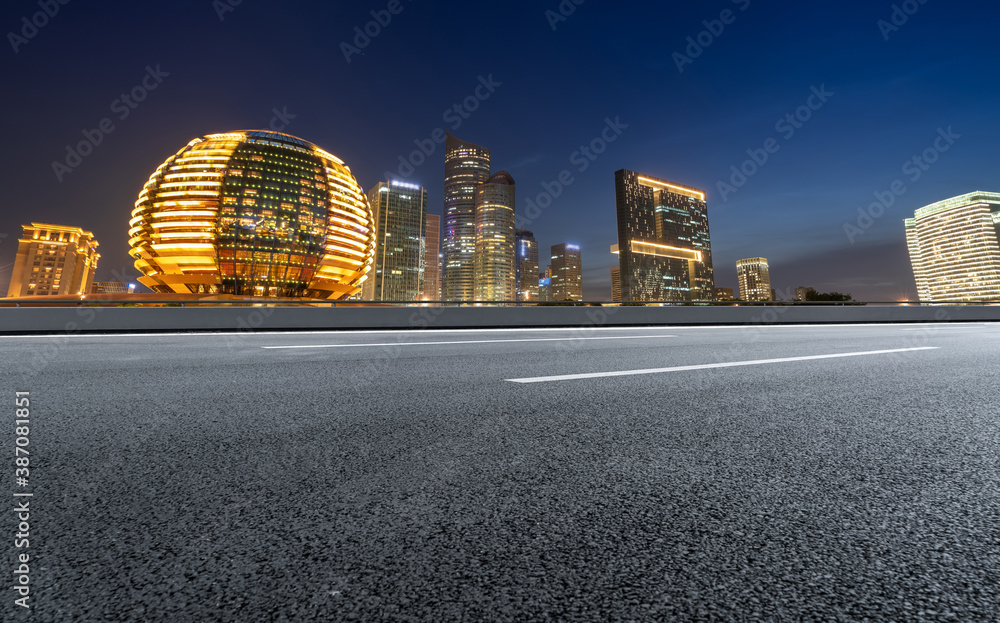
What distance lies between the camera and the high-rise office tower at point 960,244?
4023 inches

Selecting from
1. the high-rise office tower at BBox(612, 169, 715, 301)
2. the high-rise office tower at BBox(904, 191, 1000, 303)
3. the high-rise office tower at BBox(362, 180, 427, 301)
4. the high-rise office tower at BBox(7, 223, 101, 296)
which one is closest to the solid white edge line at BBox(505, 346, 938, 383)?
the high-rise office tower at BBox(904, 191, 1000, 303)

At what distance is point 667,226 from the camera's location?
161 metres

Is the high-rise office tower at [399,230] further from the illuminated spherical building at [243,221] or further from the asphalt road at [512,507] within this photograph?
the asphalt road at [512,507]

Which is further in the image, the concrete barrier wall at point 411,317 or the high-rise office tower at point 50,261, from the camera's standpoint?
the high-rise office tower at point 50,261

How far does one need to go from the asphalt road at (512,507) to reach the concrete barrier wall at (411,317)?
34.2ft

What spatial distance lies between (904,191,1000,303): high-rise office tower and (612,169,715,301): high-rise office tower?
5809cm

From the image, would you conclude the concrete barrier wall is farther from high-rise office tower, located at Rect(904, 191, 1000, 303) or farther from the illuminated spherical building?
high-rise office tower, located at Rect(904, 191, 1000, 303)

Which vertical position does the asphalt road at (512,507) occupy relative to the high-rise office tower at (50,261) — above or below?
below

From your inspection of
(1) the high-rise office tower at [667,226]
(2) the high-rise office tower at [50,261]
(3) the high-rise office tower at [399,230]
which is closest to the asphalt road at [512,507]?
(1) the high-rise office tower at [667,226]

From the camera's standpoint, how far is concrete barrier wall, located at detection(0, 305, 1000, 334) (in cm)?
1116

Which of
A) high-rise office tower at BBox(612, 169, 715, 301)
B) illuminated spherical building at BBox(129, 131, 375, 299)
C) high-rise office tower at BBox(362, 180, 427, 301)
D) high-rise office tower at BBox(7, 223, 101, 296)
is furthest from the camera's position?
high-rise office tower at BBox(362, 180, 427, 301)

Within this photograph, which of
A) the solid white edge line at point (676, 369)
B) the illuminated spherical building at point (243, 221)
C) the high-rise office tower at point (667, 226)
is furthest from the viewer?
the high-rise office tower at point (667, 226)

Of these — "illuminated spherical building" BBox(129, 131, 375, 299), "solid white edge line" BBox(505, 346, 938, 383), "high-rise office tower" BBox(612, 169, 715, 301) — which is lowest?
"solid white edge line" BBox(505, 346, 938, 383)

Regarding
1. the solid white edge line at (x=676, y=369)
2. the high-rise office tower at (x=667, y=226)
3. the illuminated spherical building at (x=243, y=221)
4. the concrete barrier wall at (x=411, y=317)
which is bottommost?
the solid white edge line at (x=676, y=369)
